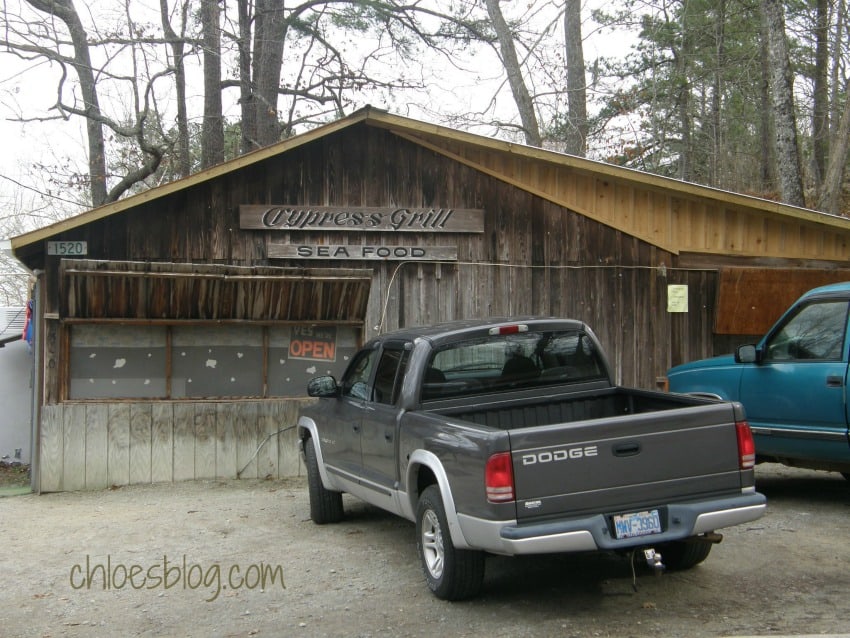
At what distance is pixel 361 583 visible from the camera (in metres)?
6.49

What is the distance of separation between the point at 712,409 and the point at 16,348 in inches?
497

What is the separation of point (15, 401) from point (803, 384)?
12.0 m

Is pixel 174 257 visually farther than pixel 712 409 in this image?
Yes

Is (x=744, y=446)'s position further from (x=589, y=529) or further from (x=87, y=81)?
(x=87, y=81)

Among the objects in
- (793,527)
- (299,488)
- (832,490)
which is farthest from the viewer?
(299,488)

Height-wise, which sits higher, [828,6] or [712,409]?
[828,6]

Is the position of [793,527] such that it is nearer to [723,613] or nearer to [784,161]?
[723,613]

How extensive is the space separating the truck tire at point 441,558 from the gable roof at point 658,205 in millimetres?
6510

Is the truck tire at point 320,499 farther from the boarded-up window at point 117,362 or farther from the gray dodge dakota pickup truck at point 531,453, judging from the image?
the boarded-up window at point 117,362

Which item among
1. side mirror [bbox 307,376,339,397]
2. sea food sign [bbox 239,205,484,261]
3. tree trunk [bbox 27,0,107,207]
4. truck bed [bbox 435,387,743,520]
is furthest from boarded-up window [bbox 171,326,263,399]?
tree trunk [bbox 27,0,107,207]

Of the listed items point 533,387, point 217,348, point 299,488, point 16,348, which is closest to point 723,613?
point 533,387

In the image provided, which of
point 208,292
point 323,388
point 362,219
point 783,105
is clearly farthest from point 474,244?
point 783,105

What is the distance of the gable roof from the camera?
1160 cm

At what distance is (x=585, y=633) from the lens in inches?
204
